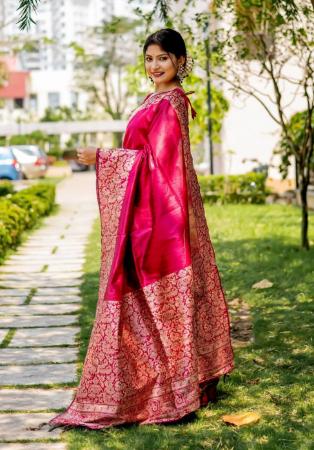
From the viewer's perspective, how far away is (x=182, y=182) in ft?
12.5

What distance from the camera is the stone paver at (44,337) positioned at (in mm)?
5469

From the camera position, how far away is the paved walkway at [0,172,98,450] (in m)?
3.96

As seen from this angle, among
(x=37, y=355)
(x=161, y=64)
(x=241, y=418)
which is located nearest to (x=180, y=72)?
(x=161, y=64)

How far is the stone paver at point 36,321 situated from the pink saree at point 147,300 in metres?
2.25

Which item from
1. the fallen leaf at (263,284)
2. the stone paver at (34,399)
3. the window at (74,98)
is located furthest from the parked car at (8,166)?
the window at (74,98)

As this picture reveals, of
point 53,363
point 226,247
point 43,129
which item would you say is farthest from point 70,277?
point 43,129

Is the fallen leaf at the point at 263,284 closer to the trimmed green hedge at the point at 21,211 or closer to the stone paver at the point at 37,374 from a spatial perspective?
the stone paver at the point at 37,374

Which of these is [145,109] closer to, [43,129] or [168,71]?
[168,71]

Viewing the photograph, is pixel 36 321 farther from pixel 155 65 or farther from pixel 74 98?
pixel 74 98

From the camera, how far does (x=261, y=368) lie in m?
4.70

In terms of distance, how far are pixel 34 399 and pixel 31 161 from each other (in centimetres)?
2350

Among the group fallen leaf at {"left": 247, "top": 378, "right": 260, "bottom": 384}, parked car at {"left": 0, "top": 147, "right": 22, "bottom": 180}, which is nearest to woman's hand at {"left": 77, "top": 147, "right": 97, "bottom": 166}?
fallen leaf at {"left": 247, "top": 378, "right": 260, "bottom": 384}

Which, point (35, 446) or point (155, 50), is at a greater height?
point (155, 50)

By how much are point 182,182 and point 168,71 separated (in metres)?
0.50
